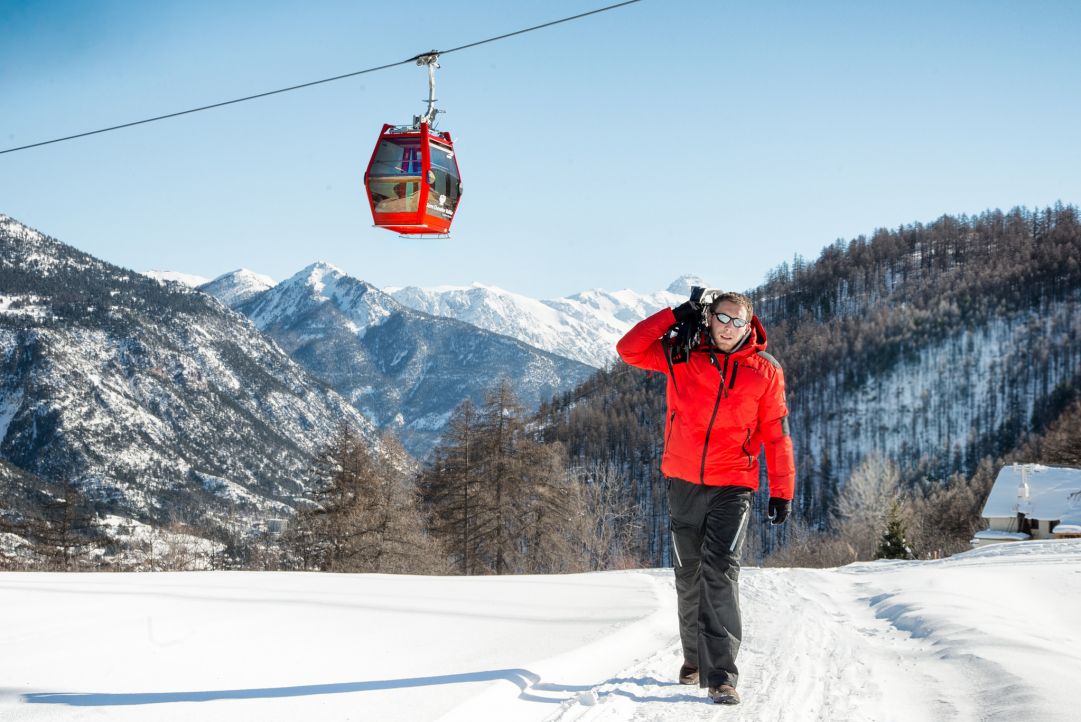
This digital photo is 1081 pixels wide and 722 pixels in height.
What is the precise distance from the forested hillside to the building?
8449cm

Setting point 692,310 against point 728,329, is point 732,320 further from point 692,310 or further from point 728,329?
point 692,310

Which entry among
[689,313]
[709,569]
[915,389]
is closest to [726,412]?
[689,313]

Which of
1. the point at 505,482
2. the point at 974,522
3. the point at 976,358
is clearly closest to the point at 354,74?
the point at 505,482

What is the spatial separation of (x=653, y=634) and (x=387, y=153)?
8462 mm

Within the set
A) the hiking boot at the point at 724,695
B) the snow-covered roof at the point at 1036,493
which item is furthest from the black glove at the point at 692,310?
the snow-covered roof at the point at 1036,493

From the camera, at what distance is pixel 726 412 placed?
442cm

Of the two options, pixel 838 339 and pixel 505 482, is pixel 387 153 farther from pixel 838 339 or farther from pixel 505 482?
pixel 838 339

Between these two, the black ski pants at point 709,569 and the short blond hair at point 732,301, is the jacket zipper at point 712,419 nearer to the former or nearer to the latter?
the black ski pants at point 709,569

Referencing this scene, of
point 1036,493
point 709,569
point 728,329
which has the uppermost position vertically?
point 728,329

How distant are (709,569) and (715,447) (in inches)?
25.5

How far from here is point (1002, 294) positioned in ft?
582

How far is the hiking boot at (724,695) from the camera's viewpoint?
13.6 feet

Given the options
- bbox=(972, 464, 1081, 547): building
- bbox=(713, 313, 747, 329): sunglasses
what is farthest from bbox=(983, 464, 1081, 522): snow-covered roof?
bbox=(713, 313, 747, 329): sunglasses

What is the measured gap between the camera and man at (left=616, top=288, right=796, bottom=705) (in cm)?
438
